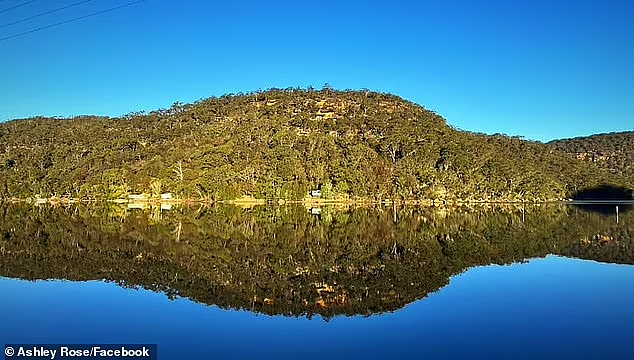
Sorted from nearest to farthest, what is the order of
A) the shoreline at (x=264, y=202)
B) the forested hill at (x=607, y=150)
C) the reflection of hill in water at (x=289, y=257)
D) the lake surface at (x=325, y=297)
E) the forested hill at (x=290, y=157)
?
1. the lake surface at (x=325, y=297)
2. the reflection of hill in water at (x=289, y=257)
3. the shoreline at (x=264, y=202)
4. the forested hill at (x=290, y=157)
5. the forested hill at (x=607, y=150)

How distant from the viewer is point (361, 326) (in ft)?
45.5

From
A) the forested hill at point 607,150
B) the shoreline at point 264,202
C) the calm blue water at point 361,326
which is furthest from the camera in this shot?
the forested hill at point 607,150

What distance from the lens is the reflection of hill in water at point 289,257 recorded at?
17.8 m

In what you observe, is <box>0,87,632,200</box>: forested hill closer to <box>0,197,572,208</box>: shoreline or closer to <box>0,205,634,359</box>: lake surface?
<box>0,197,572,208</box>: shoreline

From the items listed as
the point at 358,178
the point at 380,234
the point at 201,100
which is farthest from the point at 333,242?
the point at 201,100

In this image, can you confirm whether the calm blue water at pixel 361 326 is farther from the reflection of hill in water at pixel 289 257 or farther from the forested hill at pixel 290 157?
the forested hill at pixel 290 157

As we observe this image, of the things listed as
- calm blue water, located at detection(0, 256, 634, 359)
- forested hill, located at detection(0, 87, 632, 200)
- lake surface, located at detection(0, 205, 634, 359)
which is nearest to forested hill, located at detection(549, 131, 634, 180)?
forested hill, located at detection(0, 87, 632, 200)

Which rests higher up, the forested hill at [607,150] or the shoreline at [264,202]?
the forested hill at [607,150]

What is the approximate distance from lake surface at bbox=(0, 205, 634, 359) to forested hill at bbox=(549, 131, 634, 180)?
139 meters

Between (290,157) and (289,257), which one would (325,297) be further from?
(290,157)

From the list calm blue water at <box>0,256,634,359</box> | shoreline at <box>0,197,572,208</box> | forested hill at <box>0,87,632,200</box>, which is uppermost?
forested hill at <box>0,87,632,200</box>

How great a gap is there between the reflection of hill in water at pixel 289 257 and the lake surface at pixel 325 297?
0.36ft

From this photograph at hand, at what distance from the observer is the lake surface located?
12.4 m

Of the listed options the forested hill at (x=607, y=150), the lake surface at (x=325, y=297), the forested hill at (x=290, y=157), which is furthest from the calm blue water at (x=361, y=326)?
the forested hill at (x=607, y=150)
